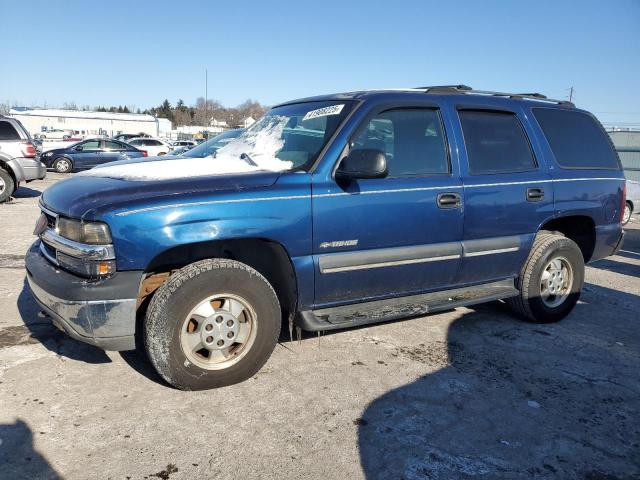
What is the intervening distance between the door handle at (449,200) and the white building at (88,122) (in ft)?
265

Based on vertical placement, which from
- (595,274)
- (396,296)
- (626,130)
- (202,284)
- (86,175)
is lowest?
(595,274)

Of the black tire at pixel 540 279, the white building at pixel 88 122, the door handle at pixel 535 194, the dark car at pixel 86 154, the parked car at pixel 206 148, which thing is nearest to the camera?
the door handle at pixel 535 194

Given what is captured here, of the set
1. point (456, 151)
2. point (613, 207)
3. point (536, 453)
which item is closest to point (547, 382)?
point (536, 453)

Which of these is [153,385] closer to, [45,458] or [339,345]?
[45,458]

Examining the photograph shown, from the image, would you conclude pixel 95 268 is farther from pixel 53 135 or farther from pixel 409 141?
pixel 53 135

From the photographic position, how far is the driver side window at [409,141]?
3.69 meters

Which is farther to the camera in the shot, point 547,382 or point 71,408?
point 547,382

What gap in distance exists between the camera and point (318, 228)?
10.9 ft

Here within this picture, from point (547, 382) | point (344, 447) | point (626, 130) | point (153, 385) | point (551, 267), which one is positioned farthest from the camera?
point (626, 130)

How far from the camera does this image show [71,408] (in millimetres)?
2953

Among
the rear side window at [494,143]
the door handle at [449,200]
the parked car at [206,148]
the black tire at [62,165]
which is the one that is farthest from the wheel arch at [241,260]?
the black tire at [62,165]

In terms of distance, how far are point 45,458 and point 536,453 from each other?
249 cm

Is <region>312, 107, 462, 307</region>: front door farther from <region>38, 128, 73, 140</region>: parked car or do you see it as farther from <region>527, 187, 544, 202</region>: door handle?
<region>38, 128, 73, 140</region>: parked car

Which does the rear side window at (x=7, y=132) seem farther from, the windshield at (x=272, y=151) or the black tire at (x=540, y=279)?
the black tire at (x=540, y=279)
